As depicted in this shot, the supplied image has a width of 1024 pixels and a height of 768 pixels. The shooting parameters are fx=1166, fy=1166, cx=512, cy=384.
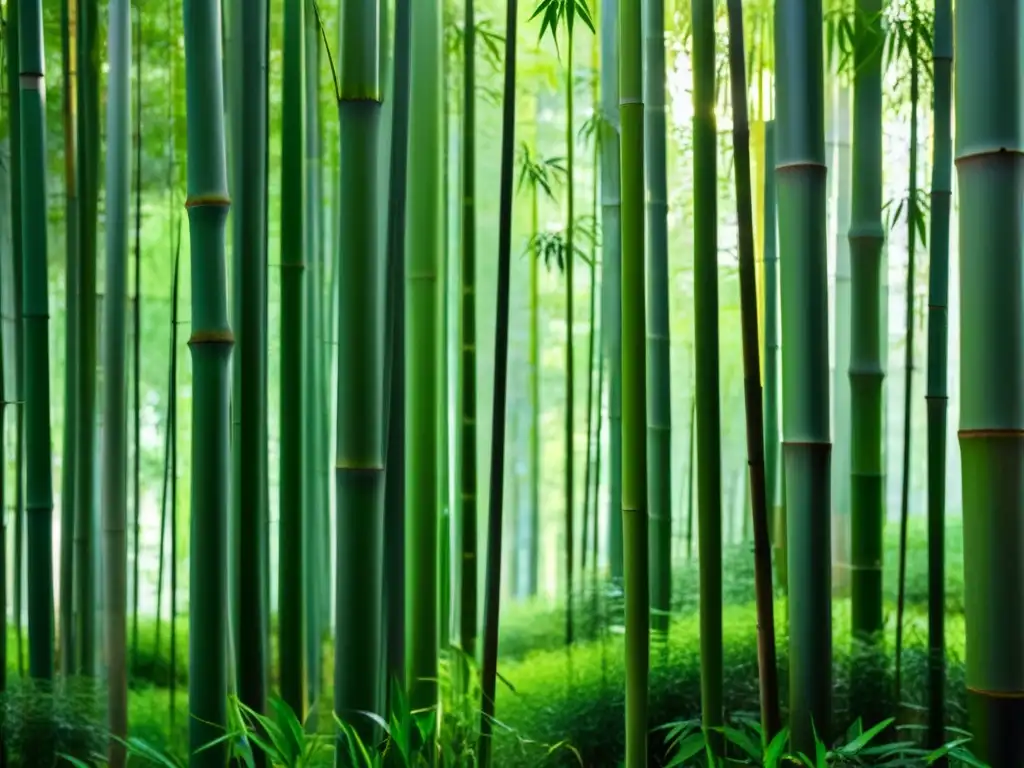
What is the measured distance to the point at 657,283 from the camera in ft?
9.04

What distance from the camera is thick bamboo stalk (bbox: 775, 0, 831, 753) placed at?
71.6 inches

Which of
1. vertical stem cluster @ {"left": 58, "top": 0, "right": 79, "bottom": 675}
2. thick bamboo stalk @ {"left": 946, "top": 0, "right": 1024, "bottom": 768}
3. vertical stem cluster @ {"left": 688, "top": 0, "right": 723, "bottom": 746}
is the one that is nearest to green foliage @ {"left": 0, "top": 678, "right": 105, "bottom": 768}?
vertical stem cluster @ {"left": 58, "top": 0, "right": 79, "bottom": 675}

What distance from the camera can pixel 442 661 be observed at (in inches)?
118

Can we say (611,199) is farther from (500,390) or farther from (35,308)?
(35,308)

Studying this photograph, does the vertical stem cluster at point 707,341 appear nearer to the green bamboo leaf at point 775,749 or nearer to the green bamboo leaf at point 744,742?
the green bamboo leaf at point 744,742

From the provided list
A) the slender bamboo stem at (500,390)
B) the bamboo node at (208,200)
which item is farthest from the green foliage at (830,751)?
the bamboo node at (208,200)

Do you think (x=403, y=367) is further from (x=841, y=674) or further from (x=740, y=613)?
(x=740, y=613)

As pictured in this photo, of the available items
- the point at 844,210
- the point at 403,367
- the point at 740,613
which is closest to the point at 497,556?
the point at 403,367

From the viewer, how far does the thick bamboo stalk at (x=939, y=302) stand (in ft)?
7.21

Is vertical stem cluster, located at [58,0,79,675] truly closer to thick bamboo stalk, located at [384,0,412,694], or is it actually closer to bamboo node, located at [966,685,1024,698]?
thick bamboo stalk, located at [384,0,412,694]

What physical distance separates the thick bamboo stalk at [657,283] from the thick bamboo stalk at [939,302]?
1.79ft

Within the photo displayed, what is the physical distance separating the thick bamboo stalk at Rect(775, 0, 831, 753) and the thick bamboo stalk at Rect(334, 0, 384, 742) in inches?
25.5

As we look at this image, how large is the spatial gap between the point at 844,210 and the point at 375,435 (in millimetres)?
3282

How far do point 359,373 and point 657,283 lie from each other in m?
1.20
